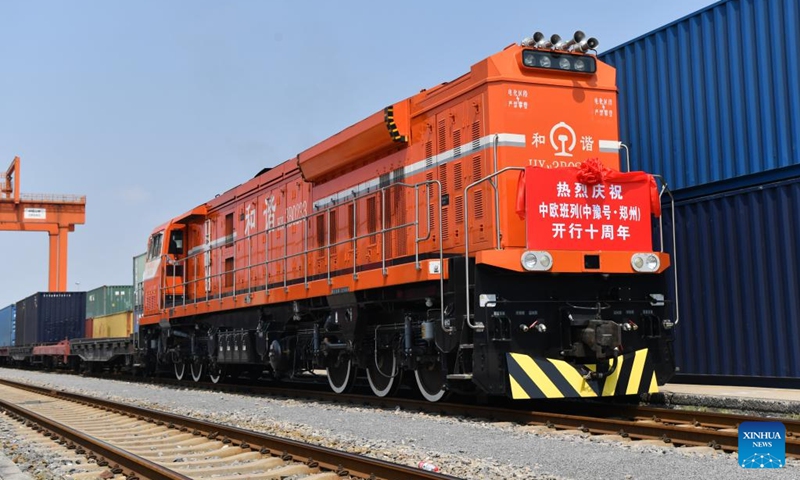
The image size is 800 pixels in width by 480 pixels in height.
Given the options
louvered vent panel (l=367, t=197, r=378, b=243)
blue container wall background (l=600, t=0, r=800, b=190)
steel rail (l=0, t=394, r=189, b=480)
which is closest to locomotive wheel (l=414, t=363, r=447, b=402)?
louvered vent panel (l=367, t=197, r=378, b=243)

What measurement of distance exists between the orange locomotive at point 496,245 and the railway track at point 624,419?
0.95 ft

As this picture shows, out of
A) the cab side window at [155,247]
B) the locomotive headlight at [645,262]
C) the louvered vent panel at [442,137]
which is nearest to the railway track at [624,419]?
the locomotive headlight at [645,262]

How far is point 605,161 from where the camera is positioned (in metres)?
9.52

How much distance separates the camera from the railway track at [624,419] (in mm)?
6621

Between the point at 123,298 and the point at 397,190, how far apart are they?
18.7 meters

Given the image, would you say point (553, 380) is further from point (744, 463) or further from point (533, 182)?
point (744, 463)

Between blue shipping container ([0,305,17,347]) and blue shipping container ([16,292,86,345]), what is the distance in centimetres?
555

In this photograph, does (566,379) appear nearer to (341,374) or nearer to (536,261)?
(536,261)

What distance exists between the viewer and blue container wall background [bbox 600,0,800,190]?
10984 mm

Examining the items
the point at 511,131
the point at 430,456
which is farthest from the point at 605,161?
the point at 430,456

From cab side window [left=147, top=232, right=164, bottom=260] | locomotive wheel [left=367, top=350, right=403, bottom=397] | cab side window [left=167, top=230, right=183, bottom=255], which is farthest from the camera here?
cab side window [left=147, top=232, right=164, bottom=260]

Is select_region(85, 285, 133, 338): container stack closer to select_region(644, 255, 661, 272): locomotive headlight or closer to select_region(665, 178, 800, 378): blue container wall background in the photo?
select_region(665, 178, 800, 378): blue container wall background

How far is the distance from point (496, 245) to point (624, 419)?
2270mm

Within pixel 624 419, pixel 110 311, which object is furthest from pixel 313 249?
pixel 110 311
